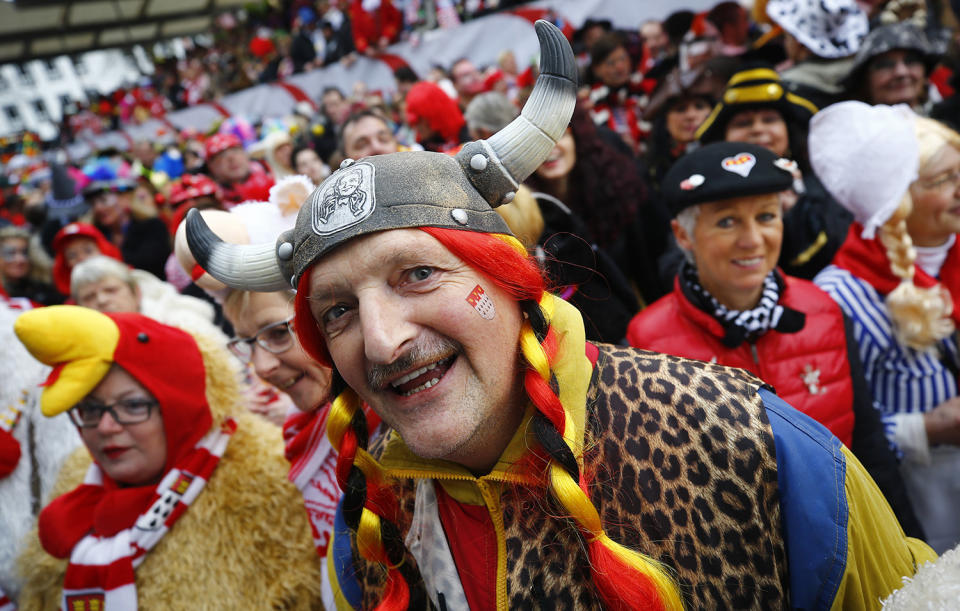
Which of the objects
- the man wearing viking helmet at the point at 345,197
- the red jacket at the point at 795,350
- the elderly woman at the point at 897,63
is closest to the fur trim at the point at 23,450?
the man wearing viking helmet at the point at 345,197

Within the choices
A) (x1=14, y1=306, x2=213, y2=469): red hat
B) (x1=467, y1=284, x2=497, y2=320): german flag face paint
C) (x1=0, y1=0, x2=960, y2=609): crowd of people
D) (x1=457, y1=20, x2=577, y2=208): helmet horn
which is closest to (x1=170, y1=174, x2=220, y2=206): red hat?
(x1=0, y1=0, x2=960, y2=609): crowd of people

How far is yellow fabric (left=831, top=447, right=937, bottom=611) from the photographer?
4.28 feet

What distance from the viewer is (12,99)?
44188 millimetres

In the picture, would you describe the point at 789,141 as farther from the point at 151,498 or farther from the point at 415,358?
the point at 151,498

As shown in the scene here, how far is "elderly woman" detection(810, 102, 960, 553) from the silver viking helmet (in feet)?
5.59

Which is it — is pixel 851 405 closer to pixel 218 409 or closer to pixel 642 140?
pixel 218 409

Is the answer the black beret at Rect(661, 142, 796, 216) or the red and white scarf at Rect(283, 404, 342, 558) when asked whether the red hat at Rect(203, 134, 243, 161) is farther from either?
the black beret at Rect(661, 142, 796, 216)

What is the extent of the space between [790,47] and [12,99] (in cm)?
5561

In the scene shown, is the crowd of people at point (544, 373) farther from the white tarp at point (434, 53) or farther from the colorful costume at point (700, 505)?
the white tarp at point (434, 53)

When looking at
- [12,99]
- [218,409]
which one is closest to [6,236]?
[218,409]

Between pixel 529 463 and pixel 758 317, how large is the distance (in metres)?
1.31

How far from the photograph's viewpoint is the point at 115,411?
2318 mm

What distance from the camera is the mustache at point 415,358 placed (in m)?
1.28

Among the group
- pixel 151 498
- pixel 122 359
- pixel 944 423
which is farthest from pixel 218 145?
pixel 944 423
